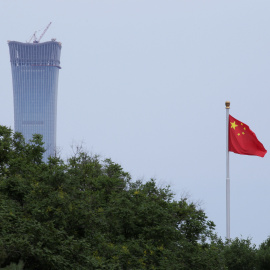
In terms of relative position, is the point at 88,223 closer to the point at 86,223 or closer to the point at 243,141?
the point at 86,223

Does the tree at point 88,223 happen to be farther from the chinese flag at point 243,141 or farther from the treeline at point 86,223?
the chinese flag at point 243,141

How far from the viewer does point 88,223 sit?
21969 mm

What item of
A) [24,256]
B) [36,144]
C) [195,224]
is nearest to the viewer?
[24,256]

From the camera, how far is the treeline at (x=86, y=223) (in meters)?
20.4

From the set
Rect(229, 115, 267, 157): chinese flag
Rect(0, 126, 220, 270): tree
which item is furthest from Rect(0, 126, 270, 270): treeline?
Rect(229, 115, 267, 157): chinese flag

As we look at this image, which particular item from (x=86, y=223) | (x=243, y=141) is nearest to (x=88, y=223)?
(x=86, y=223)

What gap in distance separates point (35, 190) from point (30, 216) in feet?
3.77

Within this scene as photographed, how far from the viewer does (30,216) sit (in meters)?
21.8

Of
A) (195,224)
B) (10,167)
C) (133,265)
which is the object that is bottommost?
(133,265)

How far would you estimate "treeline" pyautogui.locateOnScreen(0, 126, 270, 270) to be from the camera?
802 inches

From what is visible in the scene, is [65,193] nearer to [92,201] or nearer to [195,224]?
[92,201]

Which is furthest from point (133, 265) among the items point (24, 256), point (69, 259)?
point (24, 256)

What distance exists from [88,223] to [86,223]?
0.07 m

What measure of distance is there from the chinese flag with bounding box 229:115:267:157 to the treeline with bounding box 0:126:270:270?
261 inches
